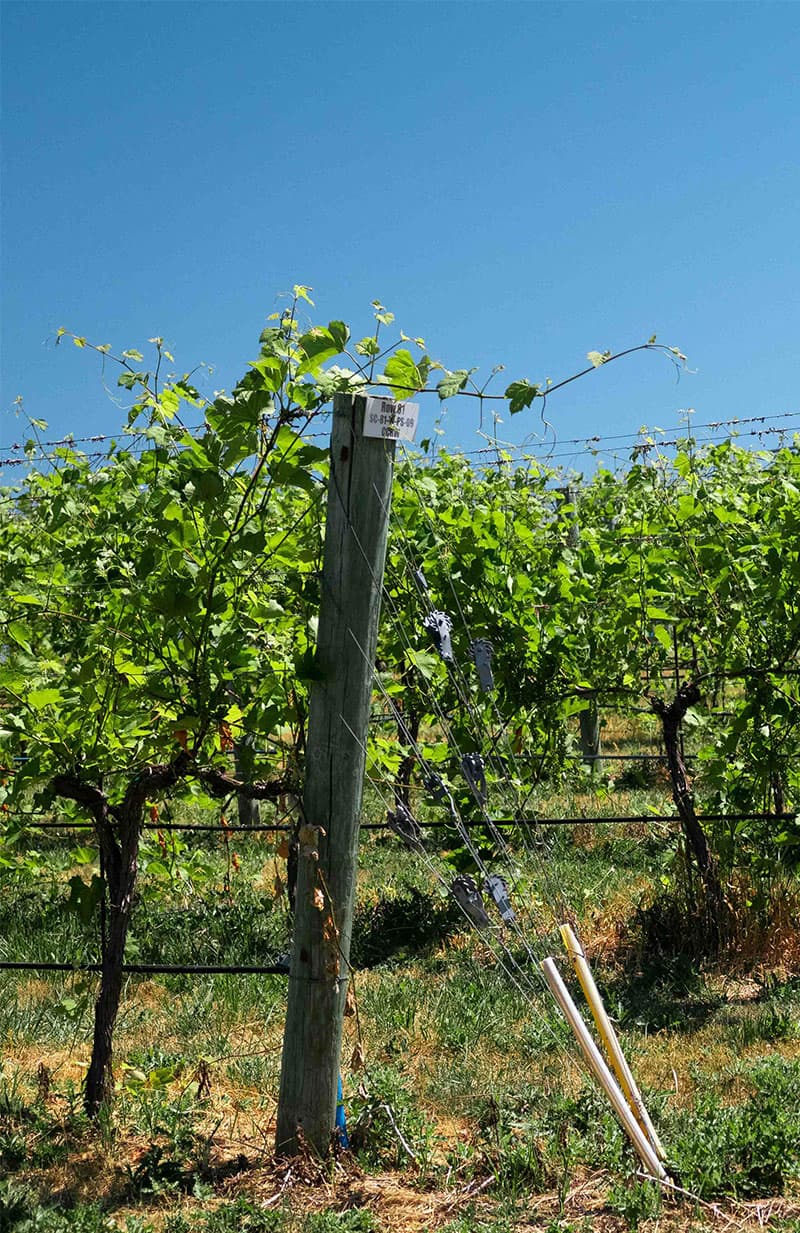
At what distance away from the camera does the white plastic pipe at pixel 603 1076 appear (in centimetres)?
289

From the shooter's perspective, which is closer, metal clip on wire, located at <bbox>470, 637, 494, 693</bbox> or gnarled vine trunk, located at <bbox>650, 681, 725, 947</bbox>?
metal clip on wire, located at <bbox>470, 637, 494, 693</bbox>

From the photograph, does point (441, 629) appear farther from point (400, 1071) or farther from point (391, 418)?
point (400, 1071)

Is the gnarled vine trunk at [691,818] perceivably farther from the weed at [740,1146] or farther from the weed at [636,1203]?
the weed at [636,1203]

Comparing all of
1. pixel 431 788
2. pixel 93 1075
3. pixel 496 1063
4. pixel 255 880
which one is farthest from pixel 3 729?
pixel 255 880

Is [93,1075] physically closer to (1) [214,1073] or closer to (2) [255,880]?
(1) [214,1073]

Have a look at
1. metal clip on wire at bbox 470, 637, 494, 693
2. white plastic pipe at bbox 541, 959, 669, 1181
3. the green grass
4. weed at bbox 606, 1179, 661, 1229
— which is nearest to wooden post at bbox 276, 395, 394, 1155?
the green grass

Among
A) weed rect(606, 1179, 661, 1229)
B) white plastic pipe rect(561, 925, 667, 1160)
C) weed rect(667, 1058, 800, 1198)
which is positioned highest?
white plastic pipe rect(561, 925, 667, 1160)

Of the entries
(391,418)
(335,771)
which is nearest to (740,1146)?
(335,771)

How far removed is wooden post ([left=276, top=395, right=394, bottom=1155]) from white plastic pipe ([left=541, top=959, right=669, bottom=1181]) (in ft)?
1.73

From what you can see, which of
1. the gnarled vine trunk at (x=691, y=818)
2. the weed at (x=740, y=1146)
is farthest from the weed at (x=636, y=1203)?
the gnarled vine trunk at (x=691, y=818)

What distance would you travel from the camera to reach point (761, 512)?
17.7 ft

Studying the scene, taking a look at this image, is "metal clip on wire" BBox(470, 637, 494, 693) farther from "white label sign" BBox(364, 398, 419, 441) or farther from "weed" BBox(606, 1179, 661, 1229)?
"weed" BBox(606, 1179, 661, 1229)

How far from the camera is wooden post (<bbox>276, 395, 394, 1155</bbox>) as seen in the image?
3.05 meters

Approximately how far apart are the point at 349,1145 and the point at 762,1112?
41.8 inches
